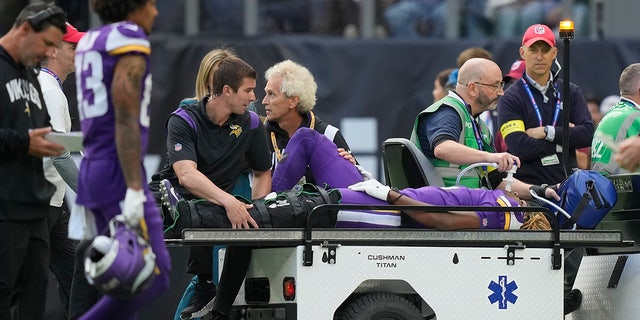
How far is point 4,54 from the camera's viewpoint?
6.45m

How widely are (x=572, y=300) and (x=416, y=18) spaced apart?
4.96m

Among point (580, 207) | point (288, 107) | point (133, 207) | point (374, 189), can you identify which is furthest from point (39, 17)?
point (580, 207)

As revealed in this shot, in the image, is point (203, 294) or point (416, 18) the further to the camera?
point (416, 18)

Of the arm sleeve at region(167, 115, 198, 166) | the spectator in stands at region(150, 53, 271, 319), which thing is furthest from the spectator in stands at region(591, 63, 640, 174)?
the arm sleeve at region(167, 115, 198, 166)

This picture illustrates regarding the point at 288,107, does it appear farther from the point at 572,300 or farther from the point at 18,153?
the point at 18,153

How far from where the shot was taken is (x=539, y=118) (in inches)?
366

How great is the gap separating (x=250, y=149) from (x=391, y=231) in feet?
3.73

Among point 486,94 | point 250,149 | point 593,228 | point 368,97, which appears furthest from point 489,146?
point 368,97

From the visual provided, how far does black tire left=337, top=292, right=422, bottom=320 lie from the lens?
743 centimetres

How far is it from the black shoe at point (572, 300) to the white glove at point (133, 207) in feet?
10.8

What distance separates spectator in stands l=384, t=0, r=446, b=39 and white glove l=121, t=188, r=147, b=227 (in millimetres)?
7083

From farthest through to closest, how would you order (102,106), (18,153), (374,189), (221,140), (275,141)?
(275,141) < (221,140) < (374,189) < (18,153) < (102,106)

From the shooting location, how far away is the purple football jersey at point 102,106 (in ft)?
19.6

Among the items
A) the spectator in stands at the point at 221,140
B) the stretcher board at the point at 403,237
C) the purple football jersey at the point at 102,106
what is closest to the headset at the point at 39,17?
the purple football jersey at the point at 102,106
